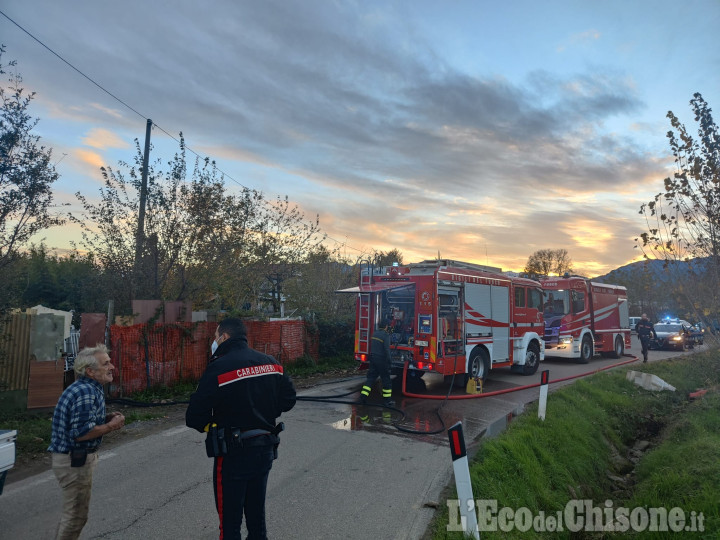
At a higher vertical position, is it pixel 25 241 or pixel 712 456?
pixel 25 241

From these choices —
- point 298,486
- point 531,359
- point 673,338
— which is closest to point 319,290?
point 531,359

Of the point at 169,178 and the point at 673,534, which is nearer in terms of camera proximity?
the point at 673,534

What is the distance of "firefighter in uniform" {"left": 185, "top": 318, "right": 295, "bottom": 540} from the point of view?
10.6ft

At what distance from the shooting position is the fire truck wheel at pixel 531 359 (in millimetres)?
14122

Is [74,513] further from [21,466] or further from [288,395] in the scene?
[21,466]

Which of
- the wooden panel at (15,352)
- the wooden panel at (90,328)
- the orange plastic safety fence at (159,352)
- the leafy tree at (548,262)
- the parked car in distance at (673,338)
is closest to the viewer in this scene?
the wooden panel at (15,352)

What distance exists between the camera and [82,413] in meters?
3.47

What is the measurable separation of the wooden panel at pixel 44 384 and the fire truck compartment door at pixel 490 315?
8.40 metres

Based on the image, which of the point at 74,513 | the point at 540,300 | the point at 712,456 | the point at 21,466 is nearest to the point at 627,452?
the point at 712,456

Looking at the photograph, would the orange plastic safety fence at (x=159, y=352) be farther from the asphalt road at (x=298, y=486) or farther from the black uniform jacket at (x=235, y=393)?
the black uniform jacket at (x=235, y=393)

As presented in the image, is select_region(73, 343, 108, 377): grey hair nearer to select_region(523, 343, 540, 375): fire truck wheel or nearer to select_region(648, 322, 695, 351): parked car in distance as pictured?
select_region(523, 343, 540, 375): fire truck wheel

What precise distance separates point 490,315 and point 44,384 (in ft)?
32.2

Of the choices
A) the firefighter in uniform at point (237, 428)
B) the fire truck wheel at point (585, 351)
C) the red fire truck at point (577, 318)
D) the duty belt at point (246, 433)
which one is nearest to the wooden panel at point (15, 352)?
the firefighter in uniform at point (237, 428)

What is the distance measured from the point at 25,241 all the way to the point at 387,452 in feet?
22.1
